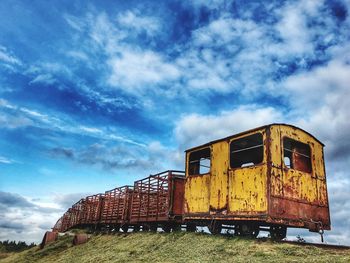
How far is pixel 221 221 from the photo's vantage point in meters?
11.5

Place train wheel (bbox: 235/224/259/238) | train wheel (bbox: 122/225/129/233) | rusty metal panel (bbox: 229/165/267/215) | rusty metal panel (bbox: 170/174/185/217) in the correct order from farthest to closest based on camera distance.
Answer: train wheel (bbox: 122/225/129/233)
rusty metal panel (bbox: 170/174/185/217)
train wheel (bbox: 235/224/259/238)
rusty metal panel (bbox: 229/165/267/215)

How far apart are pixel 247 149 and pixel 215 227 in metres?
3.15

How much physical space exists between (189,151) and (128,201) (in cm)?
630

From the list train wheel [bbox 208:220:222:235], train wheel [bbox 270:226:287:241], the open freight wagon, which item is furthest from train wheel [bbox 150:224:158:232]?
train wheel [bbox 270:226:287:241]

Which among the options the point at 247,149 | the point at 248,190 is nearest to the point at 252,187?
the point at 248,190

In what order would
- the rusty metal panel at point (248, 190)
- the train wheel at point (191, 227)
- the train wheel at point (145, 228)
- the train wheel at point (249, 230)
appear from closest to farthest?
1. the rusty metal panel at point (248, 190)
2. the train wheel at point (249, 230)
3. the train wheel at point (191, 227)
4. the train wheel at point (145, 228)

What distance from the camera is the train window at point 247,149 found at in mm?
11001

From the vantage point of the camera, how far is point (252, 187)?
10.2 m

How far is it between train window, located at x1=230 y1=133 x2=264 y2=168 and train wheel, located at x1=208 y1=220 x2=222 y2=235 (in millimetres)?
2125

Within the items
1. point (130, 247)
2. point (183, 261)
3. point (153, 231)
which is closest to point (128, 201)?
point (153, 231)

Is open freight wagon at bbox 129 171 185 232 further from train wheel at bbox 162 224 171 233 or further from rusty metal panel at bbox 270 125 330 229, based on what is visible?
rusty metal panel at bbox 270 125 330 229

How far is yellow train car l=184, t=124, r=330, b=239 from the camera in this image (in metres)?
9.98

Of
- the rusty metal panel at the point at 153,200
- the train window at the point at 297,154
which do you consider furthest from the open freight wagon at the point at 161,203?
the train window at the point at 297,154

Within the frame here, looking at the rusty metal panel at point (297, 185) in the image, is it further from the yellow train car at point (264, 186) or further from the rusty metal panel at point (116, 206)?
the rusty metal panel at point (116, 206)
